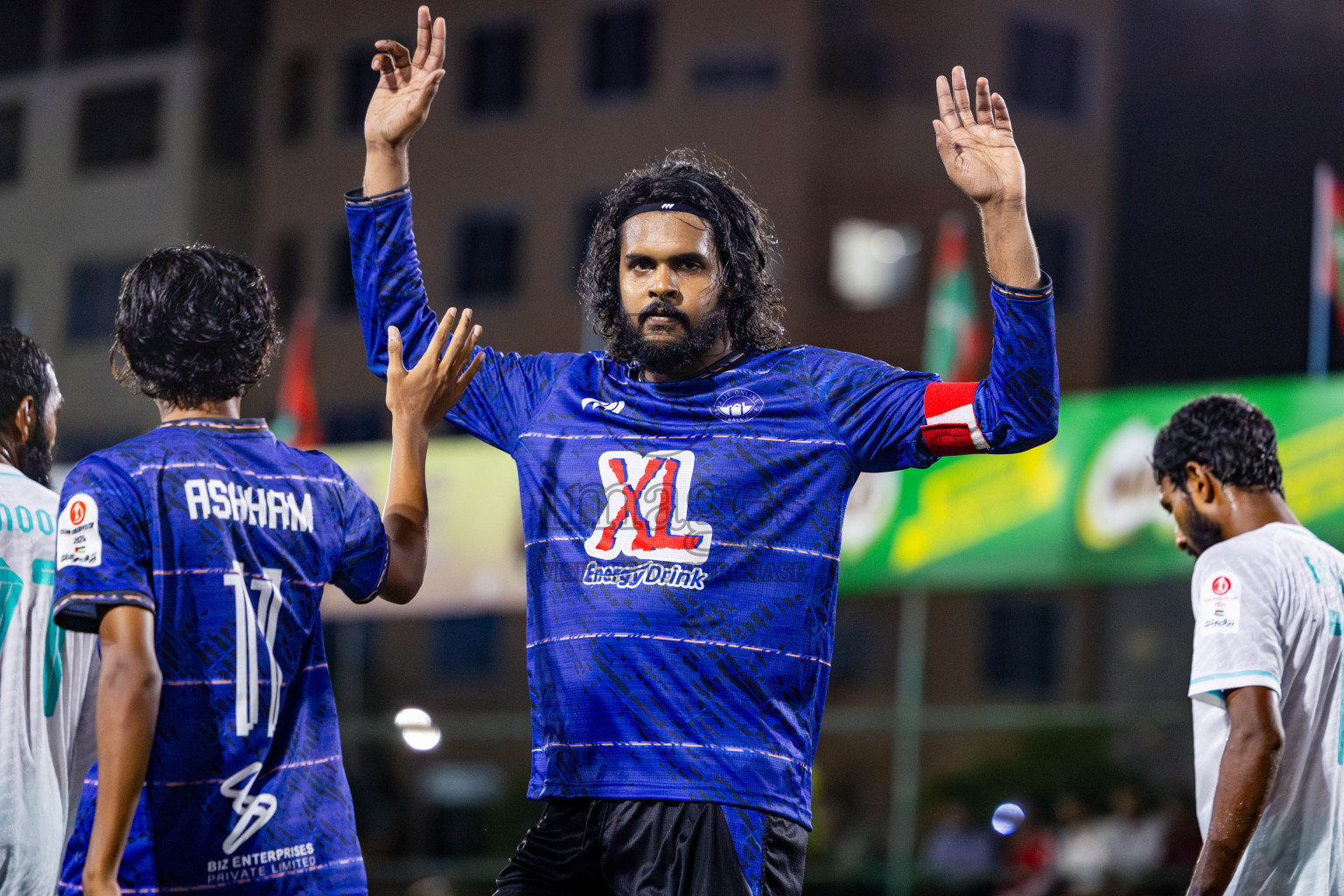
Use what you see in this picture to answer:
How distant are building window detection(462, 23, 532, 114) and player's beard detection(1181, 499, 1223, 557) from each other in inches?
945

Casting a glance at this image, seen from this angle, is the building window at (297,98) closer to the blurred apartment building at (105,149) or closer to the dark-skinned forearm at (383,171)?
the blurred apartment building at (105,149)

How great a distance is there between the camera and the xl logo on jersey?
3.52 meters

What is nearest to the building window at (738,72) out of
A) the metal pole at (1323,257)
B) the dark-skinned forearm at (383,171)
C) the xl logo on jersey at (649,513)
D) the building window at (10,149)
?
the building window at (10,149)

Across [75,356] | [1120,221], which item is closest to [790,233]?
[1120,221]

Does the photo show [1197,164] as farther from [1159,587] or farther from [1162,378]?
[1159,587]

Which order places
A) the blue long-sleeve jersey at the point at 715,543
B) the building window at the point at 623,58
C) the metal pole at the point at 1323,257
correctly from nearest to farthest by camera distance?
the blue long-sleeve jersey at the point at 715,543
the metal pole at the point at 1323,257
the building window at the point at 623,58

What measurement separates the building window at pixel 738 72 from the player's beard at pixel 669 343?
75.1ft

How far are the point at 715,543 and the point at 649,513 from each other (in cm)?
16

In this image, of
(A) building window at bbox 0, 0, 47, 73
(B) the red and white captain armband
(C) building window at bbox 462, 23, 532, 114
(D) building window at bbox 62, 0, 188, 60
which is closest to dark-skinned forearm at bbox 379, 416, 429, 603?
(B) the red and white captain armband

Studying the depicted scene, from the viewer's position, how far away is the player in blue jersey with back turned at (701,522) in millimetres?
3393

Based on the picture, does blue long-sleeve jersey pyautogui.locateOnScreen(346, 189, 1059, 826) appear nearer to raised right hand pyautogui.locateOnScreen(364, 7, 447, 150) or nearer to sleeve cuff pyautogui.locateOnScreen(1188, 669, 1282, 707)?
raised right hand pyautogui.locateOnScreen(364, 7, 447, 150)

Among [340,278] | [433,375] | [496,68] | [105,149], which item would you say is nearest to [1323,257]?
[433,375]

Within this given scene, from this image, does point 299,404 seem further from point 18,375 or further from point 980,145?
point 980,145

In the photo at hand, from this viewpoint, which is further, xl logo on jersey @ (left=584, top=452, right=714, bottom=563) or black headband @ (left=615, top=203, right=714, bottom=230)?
black headband @ (left=615, top=203, right=714, bottom=230)
